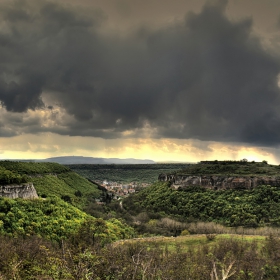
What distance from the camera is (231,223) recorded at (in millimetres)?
54219

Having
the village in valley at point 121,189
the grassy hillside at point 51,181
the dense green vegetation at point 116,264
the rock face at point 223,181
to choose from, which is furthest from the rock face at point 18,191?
the village in valley at point 121,189

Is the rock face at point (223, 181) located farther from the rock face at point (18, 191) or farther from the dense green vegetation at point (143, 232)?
the rock face at point (18, 191)

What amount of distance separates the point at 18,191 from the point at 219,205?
4392 centimetres

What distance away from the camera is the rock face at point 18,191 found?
3303 cm

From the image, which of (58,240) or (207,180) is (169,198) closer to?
(207,180)

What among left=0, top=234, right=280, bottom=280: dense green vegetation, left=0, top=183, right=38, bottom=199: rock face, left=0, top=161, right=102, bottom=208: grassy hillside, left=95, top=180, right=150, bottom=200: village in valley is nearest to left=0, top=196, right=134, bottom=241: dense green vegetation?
left=0, top=183, right=38, bottom=199: rock face

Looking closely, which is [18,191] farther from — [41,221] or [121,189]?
[121,189]

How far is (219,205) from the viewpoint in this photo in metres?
62.2

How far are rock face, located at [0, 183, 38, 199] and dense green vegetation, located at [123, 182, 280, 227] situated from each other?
35045mm

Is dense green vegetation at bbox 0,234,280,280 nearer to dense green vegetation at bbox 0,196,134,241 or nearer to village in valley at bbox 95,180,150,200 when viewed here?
dense green vegetation at bbox 0,196,134,241

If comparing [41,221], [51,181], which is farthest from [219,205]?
[41,221]

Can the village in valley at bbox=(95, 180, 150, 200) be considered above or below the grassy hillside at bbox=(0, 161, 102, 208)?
below

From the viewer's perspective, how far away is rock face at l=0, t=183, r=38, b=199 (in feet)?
108

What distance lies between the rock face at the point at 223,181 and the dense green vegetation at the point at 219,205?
1626 millimetres
